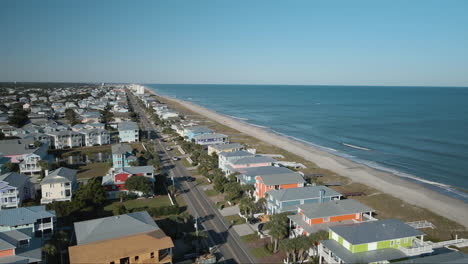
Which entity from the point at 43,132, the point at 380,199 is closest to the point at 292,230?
the point at 380,199

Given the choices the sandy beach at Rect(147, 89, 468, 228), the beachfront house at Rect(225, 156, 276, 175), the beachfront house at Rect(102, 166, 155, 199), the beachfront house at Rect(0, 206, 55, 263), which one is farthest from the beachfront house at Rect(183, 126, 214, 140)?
the beachfront house at Rect(0, 206, 55, 263)

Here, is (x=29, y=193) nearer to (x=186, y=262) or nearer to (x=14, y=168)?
(x=14, y=168)

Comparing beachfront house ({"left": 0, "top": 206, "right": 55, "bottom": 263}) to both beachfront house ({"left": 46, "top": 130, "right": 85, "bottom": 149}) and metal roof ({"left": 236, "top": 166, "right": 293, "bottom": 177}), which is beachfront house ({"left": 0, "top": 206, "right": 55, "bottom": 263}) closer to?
metal roof ({"left": 236, "top": 166, "right": 293, "bottom": 177})

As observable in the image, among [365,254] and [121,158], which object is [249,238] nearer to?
[365,254]

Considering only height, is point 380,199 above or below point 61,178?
below

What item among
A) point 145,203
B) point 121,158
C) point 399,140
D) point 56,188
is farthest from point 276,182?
point 399,140

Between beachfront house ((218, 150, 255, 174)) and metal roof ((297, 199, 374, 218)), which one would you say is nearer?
metal roof ((297, 199, 374, 218))
